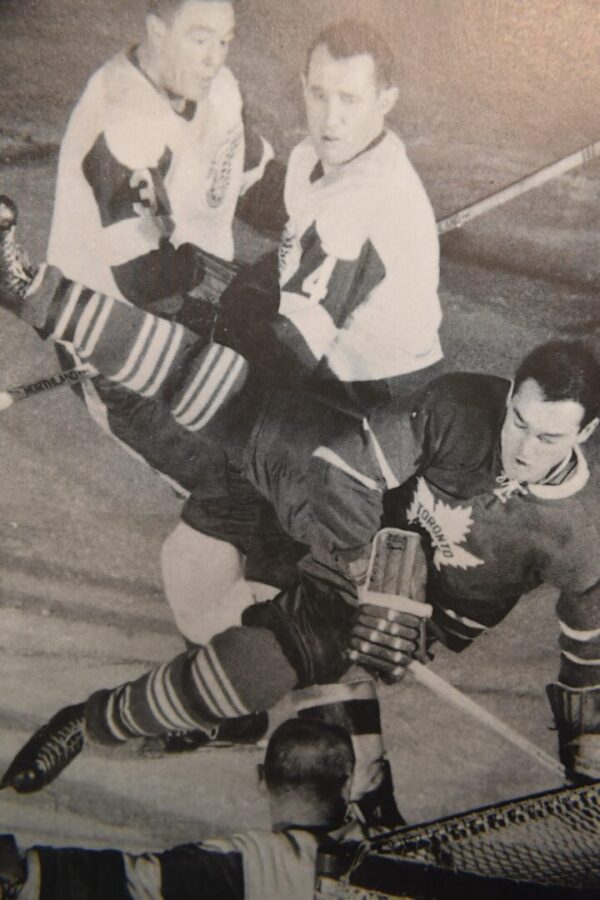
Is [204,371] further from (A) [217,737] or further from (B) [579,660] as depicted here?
(B) [579,660]

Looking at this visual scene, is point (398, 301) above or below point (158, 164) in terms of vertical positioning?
below

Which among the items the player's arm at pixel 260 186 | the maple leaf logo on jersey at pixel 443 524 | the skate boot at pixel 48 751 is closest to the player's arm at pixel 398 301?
the player's arm at pixel 260 186

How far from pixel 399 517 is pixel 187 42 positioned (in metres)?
1.27

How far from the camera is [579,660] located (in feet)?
6.81

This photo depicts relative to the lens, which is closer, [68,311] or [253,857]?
[68,311]

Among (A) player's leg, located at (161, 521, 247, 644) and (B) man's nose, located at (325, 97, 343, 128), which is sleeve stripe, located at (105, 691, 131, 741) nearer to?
(A) player's leg, located at (161, 521, 247, 644)

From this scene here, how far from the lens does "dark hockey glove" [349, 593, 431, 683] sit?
209 centimetres

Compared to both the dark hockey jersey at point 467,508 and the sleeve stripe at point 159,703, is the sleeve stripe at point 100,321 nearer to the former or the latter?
the dark hockey jersey at point 467,508

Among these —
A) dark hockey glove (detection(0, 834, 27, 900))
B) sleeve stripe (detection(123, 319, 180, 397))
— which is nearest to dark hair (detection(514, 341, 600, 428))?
sleeve stripe (detection(123, 319, 180, 397))

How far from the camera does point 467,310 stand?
6.29 ft

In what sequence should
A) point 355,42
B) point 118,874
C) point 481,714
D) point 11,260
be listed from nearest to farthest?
point 355,42, point 11,260, point 118,874, point 481,714

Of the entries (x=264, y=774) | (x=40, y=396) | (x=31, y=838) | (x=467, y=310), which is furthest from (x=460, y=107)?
(x=31, y=838)

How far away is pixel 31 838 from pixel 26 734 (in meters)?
0.31

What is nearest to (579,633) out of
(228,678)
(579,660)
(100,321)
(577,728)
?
(579,660)
